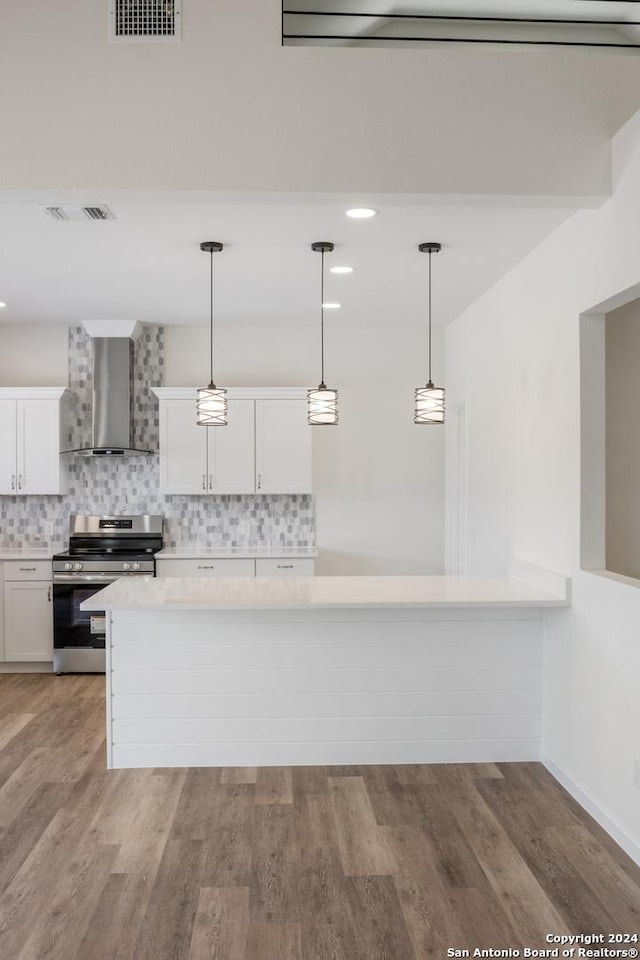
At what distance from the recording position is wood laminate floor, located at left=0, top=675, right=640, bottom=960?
2629 mm

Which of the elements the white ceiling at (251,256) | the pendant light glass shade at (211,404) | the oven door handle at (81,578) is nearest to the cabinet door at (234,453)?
the white ceiling at (251,256)

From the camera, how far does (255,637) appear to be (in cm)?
417

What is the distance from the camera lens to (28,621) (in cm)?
618

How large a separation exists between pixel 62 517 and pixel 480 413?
11.2 ft

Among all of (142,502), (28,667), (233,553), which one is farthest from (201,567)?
(28,667)

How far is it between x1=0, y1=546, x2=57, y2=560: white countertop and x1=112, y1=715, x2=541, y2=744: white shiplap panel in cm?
242

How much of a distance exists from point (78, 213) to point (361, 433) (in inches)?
138

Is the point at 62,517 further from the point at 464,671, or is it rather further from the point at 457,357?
the point at 464,671

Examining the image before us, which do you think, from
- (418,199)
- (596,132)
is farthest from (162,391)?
(596,132)

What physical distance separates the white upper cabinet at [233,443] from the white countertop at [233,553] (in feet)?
1.55

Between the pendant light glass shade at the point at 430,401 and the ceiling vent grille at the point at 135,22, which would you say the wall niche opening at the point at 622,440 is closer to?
the pendant light glass shade at the point at 430,401

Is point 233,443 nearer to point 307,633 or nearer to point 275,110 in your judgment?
point 307,633

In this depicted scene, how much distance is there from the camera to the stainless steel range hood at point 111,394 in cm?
646

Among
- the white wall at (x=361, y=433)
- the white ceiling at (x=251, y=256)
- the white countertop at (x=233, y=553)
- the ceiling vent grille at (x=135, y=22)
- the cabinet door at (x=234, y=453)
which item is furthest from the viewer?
the white wall at (x=361, y=433)
